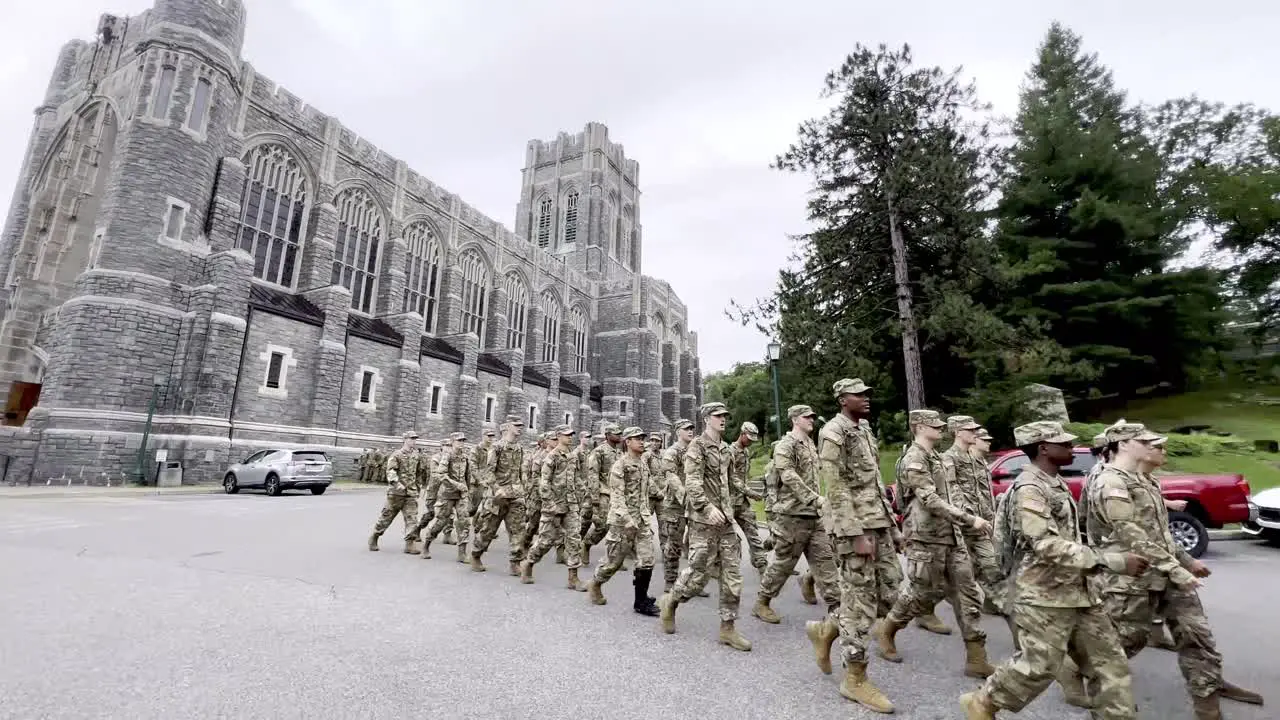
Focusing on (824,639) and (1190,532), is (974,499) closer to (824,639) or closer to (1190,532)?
(824,639)

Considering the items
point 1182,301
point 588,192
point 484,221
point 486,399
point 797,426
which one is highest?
→ point 588,192

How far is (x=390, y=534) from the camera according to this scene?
33.6 feet

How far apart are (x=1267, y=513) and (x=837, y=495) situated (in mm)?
9669

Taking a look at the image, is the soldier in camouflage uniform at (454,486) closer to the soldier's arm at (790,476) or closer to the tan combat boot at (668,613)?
the tan combat boot at (668,613)

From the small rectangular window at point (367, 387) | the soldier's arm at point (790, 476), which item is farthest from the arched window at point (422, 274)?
the soldier's arm at point (790, 476)

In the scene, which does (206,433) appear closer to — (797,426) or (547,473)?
(547,473)

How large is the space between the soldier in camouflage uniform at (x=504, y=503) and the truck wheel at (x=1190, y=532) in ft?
29.6

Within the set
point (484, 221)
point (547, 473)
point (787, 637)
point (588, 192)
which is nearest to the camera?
point (787, 637)

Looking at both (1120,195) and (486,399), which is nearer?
(1120,195)

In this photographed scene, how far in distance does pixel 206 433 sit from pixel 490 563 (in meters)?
15.3

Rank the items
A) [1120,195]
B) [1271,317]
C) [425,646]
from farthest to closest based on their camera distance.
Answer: [1271,317], [1120,195], [425,646]

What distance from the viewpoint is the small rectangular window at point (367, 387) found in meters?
23.7

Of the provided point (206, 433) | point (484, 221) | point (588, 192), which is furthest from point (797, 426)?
point (588, 192)

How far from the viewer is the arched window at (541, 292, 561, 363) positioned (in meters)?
40.5
